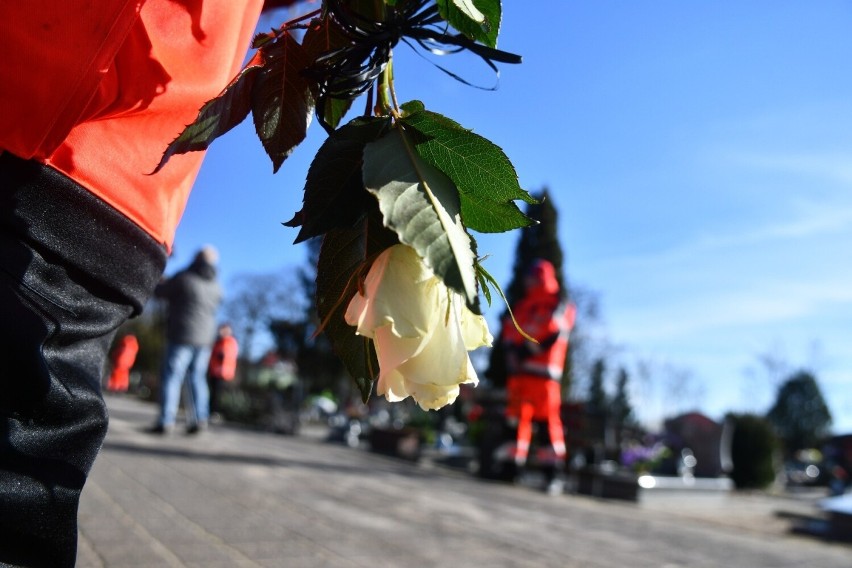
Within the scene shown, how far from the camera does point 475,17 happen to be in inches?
23.6

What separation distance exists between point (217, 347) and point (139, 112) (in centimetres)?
1291

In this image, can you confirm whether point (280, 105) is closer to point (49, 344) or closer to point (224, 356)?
point (49, 344)

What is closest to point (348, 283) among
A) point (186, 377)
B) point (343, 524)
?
point (343, 524)

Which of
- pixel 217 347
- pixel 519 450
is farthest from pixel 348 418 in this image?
A: pixel 519 450

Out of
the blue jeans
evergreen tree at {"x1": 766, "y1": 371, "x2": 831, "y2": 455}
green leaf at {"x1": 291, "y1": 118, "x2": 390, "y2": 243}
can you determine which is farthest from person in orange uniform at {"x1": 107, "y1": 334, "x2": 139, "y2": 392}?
evergreen tree at {"x1": 766, "y1": 371, "x2": 831, "y2": 455}

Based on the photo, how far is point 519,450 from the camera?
25.6 ft

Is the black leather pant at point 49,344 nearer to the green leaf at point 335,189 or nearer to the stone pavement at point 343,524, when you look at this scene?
the green leaf at point 335,189

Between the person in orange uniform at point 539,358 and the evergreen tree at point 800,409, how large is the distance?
126 ft

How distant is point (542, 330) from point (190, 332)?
3530 millimetres

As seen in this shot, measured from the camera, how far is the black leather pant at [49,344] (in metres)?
0.75

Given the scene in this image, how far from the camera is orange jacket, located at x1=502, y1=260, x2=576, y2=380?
24.4ft

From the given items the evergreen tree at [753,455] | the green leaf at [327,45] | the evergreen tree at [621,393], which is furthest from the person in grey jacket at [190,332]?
the evergreen tree at [621,393]

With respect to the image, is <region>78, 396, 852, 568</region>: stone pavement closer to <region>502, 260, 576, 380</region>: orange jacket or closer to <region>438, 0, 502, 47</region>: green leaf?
<region>502, 260, 576, 380</region>: orange jacket

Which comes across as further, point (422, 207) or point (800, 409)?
point (800, 409)
